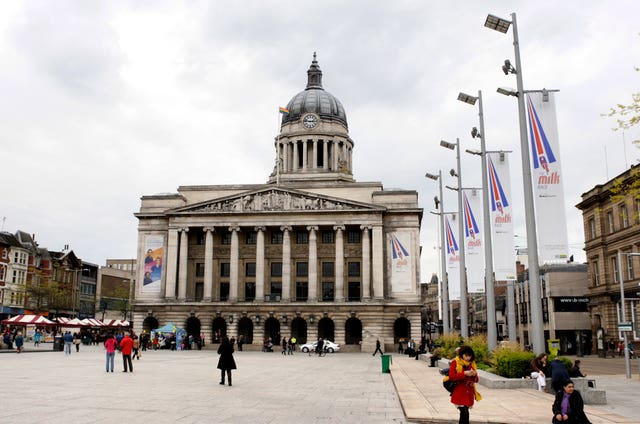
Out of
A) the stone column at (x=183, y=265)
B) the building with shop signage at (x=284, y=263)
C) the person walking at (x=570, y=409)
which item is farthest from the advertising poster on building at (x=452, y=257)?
the stone column at (x=183, y=265)

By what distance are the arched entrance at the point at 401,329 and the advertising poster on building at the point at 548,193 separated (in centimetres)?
5542

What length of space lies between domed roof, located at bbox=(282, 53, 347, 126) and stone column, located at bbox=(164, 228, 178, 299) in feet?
104

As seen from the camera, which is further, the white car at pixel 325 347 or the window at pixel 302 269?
the window at pixel 302 269

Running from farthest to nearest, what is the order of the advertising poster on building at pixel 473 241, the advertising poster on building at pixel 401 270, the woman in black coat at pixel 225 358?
the advertising poster on building at pixel 401 270, the advertising poster on building at pixel 473 241, the woman in black coat at pixel 225 358

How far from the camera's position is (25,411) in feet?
48.5

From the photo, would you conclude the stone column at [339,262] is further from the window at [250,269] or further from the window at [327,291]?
the window at [250,269]

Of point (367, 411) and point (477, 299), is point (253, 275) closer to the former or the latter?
point (367, 411)

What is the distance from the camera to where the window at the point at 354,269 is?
3068 inches

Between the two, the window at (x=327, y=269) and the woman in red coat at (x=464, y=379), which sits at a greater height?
the window at (x=327, y=269)

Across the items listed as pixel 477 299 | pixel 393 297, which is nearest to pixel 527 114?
pixel 393 297

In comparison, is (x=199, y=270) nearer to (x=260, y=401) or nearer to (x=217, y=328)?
(x=217, y=328)

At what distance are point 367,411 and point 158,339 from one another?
57.1 metres

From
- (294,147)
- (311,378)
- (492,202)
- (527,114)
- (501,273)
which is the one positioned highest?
(294,147)

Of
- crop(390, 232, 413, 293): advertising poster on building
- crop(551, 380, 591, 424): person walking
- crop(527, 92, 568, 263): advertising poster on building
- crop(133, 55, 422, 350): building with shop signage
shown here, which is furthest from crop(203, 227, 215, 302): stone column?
crop(551, 380, 591, 424): person walking
